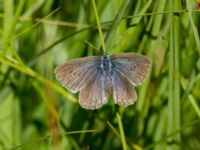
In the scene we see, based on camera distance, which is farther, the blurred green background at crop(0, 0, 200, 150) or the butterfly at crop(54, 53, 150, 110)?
the blurred green background at crop(0, 0, 200, 150)

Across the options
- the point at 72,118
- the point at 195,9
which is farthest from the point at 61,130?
the point at 195,9

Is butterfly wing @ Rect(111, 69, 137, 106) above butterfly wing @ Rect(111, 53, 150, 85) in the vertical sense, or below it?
below

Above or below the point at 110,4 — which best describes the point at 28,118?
below

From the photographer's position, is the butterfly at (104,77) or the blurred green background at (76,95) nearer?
the butterfly at (104,77)

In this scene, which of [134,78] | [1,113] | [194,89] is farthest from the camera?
[1,113]

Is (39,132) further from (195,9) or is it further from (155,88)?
(195,9)

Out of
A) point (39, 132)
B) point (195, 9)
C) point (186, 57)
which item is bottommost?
point (39, 132)

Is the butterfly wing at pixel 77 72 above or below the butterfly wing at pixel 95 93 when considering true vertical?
above
